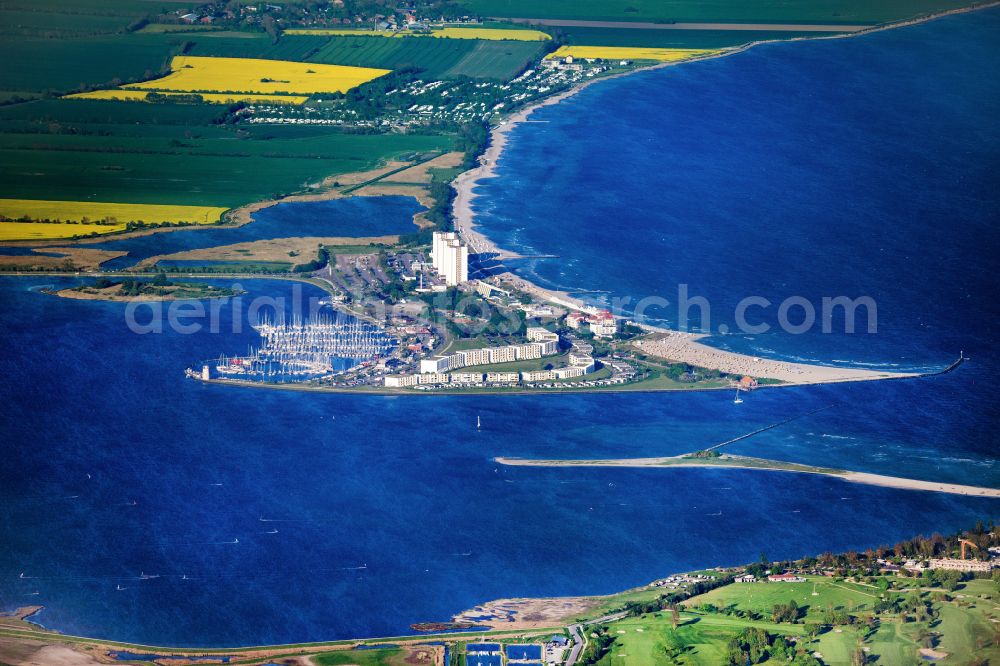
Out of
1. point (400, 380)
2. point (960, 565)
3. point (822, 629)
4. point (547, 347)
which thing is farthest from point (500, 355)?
point (822, 629)

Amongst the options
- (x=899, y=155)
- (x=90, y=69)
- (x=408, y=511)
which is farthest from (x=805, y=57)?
(x=408, y=511)

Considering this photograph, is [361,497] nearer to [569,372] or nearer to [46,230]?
[569,372]

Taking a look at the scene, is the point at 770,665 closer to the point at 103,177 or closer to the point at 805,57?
the point at 103,177

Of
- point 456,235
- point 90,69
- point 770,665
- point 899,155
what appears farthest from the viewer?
point 90,69

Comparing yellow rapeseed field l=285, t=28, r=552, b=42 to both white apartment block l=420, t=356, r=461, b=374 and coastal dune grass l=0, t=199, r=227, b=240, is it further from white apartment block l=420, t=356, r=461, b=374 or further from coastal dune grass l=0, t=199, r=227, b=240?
white apartment block l=420, t=356, r=461, b=374

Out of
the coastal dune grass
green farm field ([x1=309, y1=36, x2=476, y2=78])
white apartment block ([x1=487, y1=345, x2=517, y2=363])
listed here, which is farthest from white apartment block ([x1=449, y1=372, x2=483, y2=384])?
green farm field ([x1=309, y1=36, x2=476, y2=78])

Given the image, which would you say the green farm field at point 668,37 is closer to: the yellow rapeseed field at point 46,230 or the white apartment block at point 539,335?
the yellow rapeseed field at point 46,230

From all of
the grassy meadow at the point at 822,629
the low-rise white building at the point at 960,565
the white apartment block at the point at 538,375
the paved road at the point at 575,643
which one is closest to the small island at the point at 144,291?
the white apartment block at the point at 538,375
